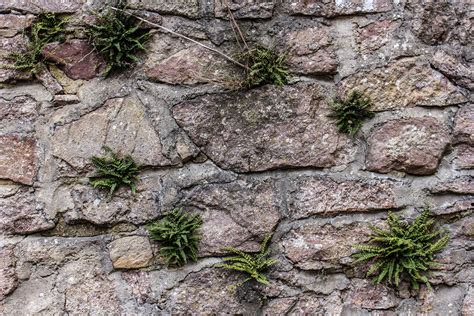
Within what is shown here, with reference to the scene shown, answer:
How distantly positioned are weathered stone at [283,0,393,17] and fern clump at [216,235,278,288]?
26.9 inches

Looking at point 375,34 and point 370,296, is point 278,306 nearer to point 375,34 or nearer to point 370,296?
point 370,296

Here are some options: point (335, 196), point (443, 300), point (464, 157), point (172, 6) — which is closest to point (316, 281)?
point (335, 196)

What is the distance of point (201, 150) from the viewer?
1.45 meters

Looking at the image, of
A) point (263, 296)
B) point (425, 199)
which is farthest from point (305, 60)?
point (263, 296)

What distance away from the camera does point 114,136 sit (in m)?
1.43

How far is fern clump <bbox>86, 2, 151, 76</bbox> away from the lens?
1.42 metres

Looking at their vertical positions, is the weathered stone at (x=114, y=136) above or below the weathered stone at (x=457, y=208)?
above

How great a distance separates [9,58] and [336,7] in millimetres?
964

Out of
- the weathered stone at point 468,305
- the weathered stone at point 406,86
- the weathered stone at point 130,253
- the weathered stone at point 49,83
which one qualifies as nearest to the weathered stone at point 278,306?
the weathered stone at point 130,253

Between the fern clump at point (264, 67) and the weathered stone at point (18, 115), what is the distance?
2.05ft

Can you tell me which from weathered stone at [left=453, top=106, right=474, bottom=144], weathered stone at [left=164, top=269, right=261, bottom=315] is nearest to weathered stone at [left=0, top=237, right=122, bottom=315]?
weathered stone at [left=164, top=269, right=261, bottom=315]

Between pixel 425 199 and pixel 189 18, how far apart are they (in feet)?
2.91

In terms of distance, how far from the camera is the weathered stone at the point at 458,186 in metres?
1.44

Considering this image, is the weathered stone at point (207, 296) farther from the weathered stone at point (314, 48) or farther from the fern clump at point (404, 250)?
the weathered stone at point (314, 48)
